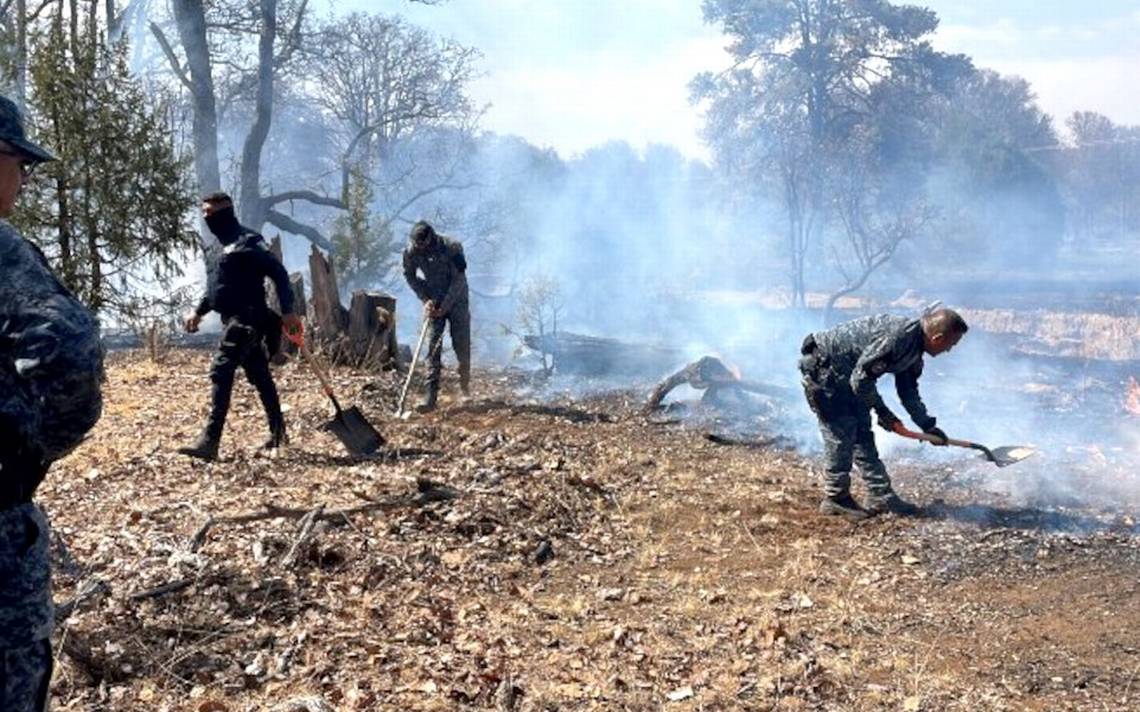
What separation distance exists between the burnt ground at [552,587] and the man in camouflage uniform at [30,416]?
4.75ft

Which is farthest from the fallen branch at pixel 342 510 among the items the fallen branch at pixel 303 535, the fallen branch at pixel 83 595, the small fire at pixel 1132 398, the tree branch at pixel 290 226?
the tree branch at pixel 290 226

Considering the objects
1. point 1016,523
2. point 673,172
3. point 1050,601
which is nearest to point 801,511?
point 1016,523

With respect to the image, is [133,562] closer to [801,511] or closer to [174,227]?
[801,511]

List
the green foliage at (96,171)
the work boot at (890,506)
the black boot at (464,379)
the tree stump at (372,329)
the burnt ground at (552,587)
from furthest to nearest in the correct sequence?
the tree stump at (372,329), the black boot at (464,379), the green foliage at (96,171), the work boot at (890,506), the burnt ground at (552,587)

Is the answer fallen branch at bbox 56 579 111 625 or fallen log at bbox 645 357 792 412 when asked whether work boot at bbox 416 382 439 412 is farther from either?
fallen branch at bbox 56 579 111 625

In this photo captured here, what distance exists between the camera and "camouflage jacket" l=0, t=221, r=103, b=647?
213cm

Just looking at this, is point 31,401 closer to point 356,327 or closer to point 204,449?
point 204,449

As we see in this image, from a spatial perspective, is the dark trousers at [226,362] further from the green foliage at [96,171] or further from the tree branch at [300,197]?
the tree branch at [300,197]

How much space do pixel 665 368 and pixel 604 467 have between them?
6.34m

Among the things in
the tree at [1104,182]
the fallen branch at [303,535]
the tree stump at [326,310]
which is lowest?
the fallen branch at [303,535]

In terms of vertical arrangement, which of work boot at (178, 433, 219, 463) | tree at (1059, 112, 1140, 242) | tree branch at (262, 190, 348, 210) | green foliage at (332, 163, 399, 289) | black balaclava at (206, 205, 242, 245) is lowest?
work boot at (178, 433, 219, 463)

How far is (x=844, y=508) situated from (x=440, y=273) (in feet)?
15.7

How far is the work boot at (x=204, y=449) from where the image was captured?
22.2ft

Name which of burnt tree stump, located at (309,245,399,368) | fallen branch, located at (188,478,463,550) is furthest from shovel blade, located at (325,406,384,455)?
burnt tree stump, located at (309,245,399,368)
